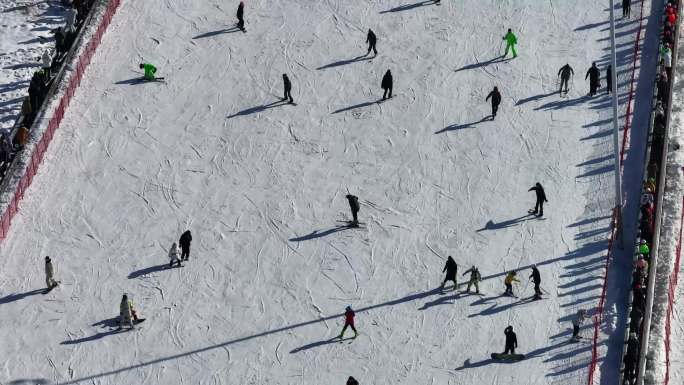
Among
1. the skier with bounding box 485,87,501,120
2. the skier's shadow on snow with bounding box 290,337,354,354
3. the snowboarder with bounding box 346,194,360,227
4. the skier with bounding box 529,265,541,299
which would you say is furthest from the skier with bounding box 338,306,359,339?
the skier with bounding box 485,87,501,120

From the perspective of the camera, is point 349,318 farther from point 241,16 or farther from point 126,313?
point 241,16

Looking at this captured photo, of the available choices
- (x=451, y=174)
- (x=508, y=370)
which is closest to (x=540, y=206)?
(x=451, y=174)

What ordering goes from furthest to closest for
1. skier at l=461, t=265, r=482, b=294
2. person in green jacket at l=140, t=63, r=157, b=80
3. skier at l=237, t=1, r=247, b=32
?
skier at l=237, t=1, r=247, b=32
person in green jacket at l=140, t=63, r=157, b=80
skier at l=461, t=265, r=482, b=294

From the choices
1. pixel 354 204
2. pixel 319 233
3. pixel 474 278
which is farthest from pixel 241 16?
pixel 474 278

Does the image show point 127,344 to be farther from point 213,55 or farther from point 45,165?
point 213,55

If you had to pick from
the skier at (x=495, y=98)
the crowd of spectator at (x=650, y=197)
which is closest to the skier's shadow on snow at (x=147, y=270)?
the skier at (x=495, y=98)

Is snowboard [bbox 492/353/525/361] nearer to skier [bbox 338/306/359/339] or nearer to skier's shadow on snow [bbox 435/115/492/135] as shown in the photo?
skier [bbox 338/306/359/339]

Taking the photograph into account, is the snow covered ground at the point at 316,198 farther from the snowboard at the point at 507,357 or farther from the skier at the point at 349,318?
the skier at the point at 349,318
